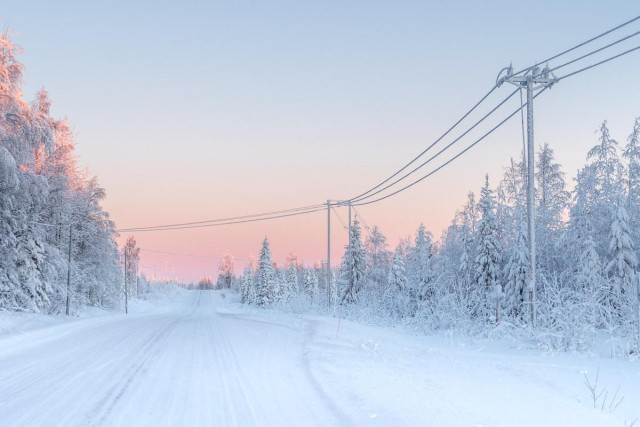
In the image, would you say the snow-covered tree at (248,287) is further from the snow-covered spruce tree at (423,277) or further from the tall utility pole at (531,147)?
the tall utility pole at (531,147)

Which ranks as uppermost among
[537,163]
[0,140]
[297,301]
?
[537,163]

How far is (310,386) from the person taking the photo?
7.21m

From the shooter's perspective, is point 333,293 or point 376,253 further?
point 333,293

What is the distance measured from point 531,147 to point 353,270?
1434 inches

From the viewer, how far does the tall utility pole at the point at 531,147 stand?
36.7 feet

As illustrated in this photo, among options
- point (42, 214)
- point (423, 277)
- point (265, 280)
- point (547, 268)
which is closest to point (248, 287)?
point (265, 280)

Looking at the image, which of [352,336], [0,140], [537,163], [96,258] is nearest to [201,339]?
[352,336]

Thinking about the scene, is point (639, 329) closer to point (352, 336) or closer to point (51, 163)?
point (352, 336)

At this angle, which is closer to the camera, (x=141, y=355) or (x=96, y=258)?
(x=141, y=355)

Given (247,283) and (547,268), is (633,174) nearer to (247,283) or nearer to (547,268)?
(547,268)

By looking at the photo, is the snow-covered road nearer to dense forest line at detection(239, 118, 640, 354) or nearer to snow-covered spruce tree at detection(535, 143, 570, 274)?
dense forest line at detection(239, 118, 640, 354)

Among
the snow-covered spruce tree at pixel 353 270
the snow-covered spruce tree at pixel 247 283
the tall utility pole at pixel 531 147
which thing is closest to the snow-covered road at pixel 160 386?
the tall utility pole at pixel 531 147

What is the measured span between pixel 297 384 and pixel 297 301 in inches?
1032

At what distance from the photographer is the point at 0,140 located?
19156mm
